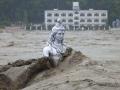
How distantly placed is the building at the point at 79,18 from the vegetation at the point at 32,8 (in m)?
3.23

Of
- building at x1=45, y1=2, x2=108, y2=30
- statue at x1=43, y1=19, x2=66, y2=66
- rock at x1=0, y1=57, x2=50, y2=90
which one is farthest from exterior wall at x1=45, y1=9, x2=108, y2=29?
rock at x1=0, y1=57, x2=50, y2=90

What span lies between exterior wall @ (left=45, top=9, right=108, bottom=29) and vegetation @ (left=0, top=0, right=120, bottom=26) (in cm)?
318

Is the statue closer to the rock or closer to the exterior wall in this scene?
the rock

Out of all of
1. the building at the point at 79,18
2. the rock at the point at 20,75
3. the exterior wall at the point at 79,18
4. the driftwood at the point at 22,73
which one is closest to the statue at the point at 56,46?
the driftwood at the point at 22,73

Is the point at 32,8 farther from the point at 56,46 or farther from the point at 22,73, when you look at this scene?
the point at 22,73

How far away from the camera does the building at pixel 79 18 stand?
299 feet

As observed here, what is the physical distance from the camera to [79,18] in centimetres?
9294

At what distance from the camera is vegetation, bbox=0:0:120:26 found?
3701 inches

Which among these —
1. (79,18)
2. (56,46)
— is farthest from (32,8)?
(56,46)

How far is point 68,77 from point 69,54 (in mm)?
2902

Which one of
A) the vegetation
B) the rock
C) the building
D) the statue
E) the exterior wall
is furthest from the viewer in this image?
the vegetation

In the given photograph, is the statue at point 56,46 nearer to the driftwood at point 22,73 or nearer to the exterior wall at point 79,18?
the driftwood at point 22,73

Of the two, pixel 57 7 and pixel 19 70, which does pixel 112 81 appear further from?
pixel 57 7

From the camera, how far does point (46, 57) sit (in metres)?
12.3
